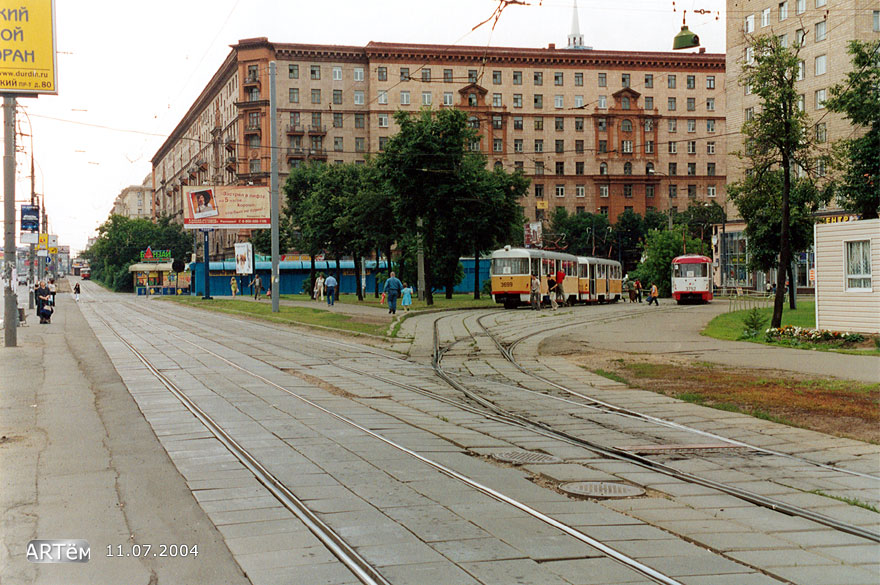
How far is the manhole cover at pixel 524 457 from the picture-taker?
8.36m

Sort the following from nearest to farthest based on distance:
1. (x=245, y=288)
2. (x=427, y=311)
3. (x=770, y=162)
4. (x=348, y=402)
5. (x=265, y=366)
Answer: (x=348, y=402) < (x=265, y=366) < (x=770, y=162) < (x=427, y=311) < (x=245, y=288)

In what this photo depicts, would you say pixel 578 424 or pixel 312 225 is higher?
pixel 312 225

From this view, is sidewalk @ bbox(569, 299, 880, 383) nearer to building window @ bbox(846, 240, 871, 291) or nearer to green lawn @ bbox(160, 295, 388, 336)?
building window @ bbox(846, 240, 871, 291)

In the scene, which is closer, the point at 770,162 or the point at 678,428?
the point at 678,428

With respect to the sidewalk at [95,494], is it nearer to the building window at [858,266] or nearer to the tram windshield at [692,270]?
the building window at [858,266]

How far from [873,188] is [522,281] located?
57.3ft

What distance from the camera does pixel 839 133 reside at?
57.6 m

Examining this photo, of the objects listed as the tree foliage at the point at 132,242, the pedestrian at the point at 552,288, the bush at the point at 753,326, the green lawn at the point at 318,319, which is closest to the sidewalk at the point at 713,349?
the bush at the point at 753,326

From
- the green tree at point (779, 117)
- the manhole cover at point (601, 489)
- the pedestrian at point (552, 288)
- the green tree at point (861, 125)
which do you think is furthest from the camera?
the pedestrian at point (552, 288)

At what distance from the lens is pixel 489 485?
727cm

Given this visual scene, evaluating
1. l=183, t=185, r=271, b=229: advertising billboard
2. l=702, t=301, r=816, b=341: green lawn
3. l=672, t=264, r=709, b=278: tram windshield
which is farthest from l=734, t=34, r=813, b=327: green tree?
l=183, t=185, r=271, b=229: advertising billboard

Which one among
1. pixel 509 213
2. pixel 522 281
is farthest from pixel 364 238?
pixel 522 281

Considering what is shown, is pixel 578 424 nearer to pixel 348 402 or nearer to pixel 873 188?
pixel 348 402

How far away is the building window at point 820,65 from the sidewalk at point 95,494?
59312 millimetres
